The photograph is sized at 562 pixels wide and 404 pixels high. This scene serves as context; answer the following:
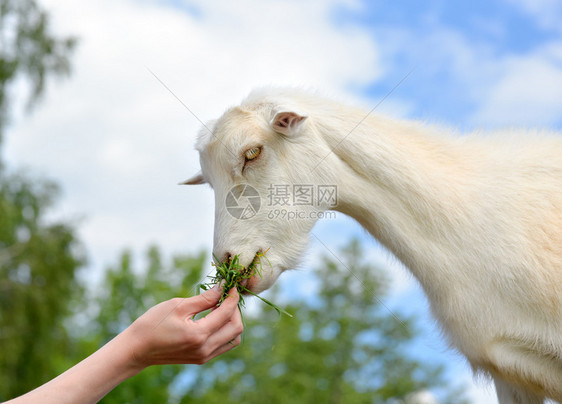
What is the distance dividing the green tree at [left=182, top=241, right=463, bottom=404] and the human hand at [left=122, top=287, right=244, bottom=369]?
2088cm

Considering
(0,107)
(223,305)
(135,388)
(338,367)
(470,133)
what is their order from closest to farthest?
(223,305) < (470,133) < (0,107) < (135,388) < (338,367)

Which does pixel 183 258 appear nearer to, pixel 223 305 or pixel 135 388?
pixel 135 388

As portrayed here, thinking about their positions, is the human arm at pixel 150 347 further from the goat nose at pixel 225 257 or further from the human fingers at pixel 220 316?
the goat nose at pixel 225 257

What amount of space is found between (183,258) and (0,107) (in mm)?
12834

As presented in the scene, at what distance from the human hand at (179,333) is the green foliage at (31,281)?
604 inches

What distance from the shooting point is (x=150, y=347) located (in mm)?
3002

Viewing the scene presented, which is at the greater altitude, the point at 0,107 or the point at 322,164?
the point at 322,164

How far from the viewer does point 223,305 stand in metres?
3.32

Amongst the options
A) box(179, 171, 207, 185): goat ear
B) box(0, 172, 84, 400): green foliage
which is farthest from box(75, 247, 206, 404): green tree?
box(179, 171, 207, 185): goat ear

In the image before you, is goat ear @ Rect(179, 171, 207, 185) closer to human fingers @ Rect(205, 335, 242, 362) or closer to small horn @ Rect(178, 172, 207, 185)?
small horn @ Rect(178, 172, 207, 185)

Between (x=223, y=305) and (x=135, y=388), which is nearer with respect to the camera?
(x=223, y=305)

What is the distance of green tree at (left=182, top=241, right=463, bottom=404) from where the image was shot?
2400cm

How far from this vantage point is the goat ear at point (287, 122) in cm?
379

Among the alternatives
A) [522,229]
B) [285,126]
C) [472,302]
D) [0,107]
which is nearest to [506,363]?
[472,302]
